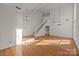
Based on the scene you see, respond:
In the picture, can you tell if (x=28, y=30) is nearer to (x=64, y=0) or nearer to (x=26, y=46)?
(x=26, y=46)

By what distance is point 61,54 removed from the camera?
6.97 ft

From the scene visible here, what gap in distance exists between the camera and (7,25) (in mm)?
2137

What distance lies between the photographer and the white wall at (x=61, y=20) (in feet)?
6.93

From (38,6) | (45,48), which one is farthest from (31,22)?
(45,48)

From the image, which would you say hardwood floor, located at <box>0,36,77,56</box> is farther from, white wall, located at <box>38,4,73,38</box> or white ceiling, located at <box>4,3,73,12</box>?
white ceiling, located at <box>4,3,73,12</box>

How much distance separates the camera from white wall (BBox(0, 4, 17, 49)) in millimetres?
2119

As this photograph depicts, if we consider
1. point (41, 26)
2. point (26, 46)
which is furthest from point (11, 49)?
point (41, 26)

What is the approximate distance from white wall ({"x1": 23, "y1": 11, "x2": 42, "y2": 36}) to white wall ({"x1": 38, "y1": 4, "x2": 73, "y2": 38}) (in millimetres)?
120

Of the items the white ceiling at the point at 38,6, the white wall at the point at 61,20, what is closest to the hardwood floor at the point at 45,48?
the white wall at the point at 61,20

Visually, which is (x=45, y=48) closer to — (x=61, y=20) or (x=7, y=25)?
(x=61, y=20)

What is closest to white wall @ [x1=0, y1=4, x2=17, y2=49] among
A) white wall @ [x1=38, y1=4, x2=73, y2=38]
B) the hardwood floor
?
the hardwood floor

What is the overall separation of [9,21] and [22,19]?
168mm

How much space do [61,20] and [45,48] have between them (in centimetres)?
42

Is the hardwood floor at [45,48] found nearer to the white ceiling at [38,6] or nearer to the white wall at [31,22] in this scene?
the white wall at [31,22]
